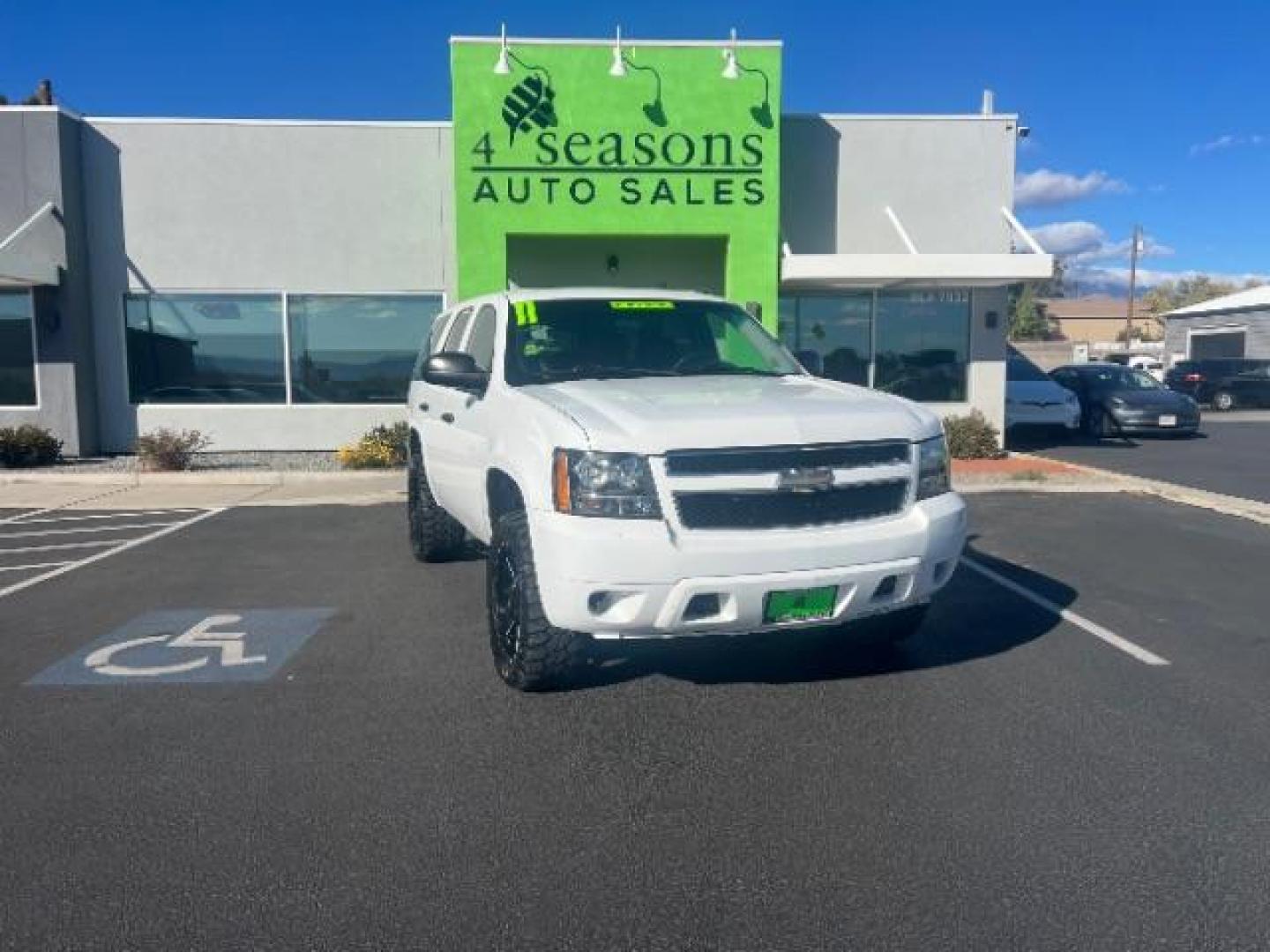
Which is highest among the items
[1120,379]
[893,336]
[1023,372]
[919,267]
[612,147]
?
[612,147]

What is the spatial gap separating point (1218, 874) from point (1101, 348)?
7219cm

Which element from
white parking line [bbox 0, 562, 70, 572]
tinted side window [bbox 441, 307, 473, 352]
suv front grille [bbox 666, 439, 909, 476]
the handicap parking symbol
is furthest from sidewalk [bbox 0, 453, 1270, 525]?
suv front grille [bbox 666, 439, 909, 476]

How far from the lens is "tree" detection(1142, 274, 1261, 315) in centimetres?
9900

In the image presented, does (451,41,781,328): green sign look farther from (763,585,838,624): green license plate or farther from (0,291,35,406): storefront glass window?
(763,585,838,624): green license plate

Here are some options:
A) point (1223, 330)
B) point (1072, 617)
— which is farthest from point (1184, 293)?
point (1072, 617)

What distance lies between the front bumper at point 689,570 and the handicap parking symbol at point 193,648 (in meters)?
1.99

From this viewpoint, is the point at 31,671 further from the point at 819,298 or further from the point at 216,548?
the point at 819,298

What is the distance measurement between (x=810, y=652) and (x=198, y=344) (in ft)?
41.2

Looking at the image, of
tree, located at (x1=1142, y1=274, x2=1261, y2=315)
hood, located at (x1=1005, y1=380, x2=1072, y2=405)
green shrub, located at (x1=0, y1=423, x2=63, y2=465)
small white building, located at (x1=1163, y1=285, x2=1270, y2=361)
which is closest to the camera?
green shrub, located at (x1=0, y1=423, x2=63, y2=465)

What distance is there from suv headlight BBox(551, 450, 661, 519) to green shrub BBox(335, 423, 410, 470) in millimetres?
9648

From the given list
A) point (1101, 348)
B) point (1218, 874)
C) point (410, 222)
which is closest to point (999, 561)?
point (1218, 874)

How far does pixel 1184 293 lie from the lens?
4304 inches

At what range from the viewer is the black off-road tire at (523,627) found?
4652 mm

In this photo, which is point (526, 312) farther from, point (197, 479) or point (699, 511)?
point (197, 479)
